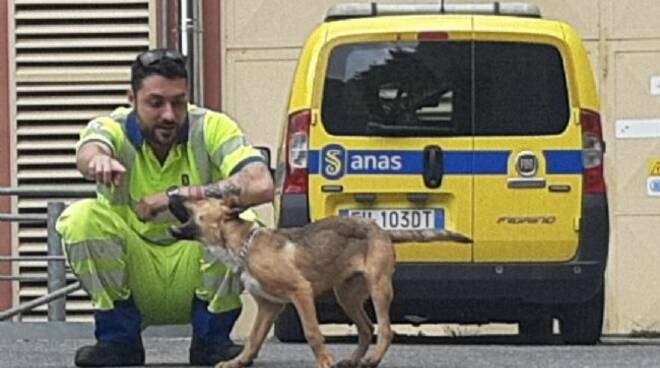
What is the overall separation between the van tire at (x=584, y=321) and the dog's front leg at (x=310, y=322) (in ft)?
12.7

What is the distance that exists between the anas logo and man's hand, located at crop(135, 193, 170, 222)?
10.2ft

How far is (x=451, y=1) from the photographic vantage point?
15.8m

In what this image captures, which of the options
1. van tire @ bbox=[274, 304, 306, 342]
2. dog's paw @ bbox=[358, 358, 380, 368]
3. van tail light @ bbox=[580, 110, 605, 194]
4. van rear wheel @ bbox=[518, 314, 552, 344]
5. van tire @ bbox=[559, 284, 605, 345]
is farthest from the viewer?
van rear wheel @ bbox=[518, 314, 552, 344]

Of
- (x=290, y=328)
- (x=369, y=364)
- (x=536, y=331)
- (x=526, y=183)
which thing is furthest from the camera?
(x=536, y=331)

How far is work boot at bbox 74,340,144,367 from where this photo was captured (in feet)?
26.5

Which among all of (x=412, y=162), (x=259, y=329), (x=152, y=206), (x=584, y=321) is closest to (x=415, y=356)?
(x=259, y=329)

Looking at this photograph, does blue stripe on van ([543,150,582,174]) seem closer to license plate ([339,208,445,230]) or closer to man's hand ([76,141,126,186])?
license plate ([339,208,445,230])

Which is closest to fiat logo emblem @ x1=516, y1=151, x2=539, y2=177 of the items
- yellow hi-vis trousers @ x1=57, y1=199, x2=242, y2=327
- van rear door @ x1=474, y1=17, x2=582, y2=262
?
van rear door @ x1=474, y1=17, x2=582, y2=262

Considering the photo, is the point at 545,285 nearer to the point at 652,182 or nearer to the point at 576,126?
the point at 576,126

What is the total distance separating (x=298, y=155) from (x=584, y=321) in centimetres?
179

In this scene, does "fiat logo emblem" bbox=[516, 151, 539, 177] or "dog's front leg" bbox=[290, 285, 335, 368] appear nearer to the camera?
"dog's front leg" bbox=[290, 285, 335, 368]

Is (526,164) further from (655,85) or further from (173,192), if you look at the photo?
(655,85)

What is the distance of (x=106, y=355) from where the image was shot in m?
8.09

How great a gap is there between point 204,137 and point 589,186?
10.8 feet
